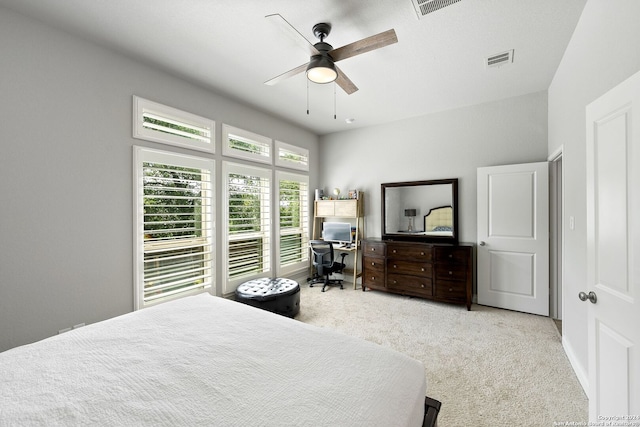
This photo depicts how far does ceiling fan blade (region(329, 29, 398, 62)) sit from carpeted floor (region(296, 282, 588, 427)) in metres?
2.60

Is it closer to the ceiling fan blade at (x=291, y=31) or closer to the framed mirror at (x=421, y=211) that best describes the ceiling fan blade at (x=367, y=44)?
the ceiling fan blade at (x=291, y=31)

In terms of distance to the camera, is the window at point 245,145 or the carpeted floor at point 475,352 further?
the window at point 245,145

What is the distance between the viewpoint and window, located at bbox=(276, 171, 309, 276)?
4.41m

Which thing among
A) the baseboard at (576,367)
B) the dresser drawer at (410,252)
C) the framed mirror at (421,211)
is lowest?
the baseboard at (576,367)

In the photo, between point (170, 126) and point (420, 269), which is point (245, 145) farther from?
point (420, 269)

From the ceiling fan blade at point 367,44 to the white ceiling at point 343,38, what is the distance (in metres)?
0.29

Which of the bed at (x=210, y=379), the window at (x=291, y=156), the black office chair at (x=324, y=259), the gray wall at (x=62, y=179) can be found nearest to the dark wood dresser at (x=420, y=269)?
the black office chair at (x=324, y=259)

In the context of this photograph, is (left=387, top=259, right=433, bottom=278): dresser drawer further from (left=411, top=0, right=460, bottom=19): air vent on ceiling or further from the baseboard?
(left=411, top=0, right=460, bottom=19): air vent on ceiling

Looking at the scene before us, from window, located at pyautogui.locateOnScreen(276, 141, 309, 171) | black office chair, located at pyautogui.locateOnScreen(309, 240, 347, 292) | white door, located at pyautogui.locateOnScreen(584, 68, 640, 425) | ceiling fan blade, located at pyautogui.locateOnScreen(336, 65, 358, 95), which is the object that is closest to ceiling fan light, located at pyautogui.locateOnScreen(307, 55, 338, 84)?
ceiling fan blade, located at pyautogui.locateOnScreen(336, 65, 358, 95)

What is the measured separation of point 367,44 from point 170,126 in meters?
2.32

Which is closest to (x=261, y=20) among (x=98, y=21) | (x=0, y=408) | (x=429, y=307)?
(x=98, y=21)

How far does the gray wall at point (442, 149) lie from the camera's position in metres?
3.54

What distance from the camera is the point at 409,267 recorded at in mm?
3898

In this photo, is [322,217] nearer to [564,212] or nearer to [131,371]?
[564,212]
